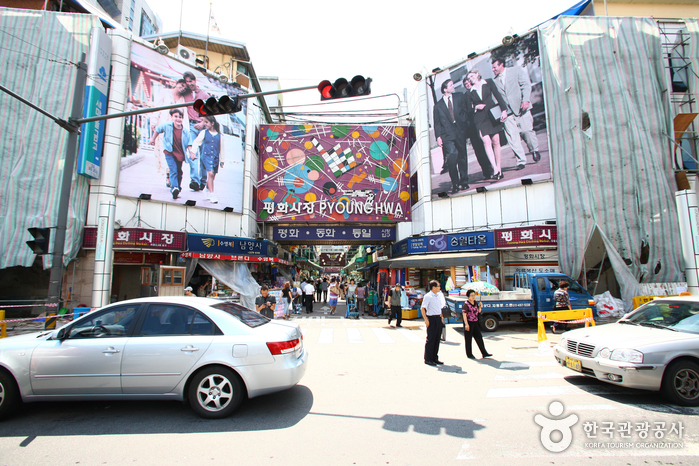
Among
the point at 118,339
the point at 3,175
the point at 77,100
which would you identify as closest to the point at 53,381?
the point at 118,339

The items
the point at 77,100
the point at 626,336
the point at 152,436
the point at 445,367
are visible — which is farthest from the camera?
the point at 77,100

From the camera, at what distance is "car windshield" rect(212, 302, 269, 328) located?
522 cm

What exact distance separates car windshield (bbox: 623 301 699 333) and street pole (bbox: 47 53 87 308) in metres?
11.8

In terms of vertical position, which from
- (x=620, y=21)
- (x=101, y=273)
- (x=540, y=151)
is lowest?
(x=101, y=273)

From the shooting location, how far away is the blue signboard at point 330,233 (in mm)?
24359

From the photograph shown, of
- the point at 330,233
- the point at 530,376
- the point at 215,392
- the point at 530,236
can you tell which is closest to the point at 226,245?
the point at 330,233

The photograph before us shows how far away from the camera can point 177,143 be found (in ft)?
62.6

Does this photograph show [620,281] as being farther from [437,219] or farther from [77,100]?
A: [77,100]

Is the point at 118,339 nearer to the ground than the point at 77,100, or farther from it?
nearer to the ground

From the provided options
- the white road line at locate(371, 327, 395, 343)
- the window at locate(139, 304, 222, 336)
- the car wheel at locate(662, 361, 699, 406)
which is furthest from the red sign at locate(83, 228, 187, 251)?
the car wheel at locate(662, 361, 699, 406)

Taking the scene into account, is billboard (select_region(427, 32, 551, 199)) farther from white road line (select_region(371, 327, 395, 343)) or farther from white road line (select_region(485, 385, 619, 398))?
white road line (select_region(485, 385, 619, 398))

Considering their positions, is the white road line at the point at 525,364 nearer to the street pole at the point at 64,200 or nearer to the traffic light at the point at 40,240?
the street pole at the point at 64,200

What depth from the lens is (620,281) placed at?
15.1 metres

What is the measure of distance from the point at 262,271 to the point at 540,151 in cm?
1924
